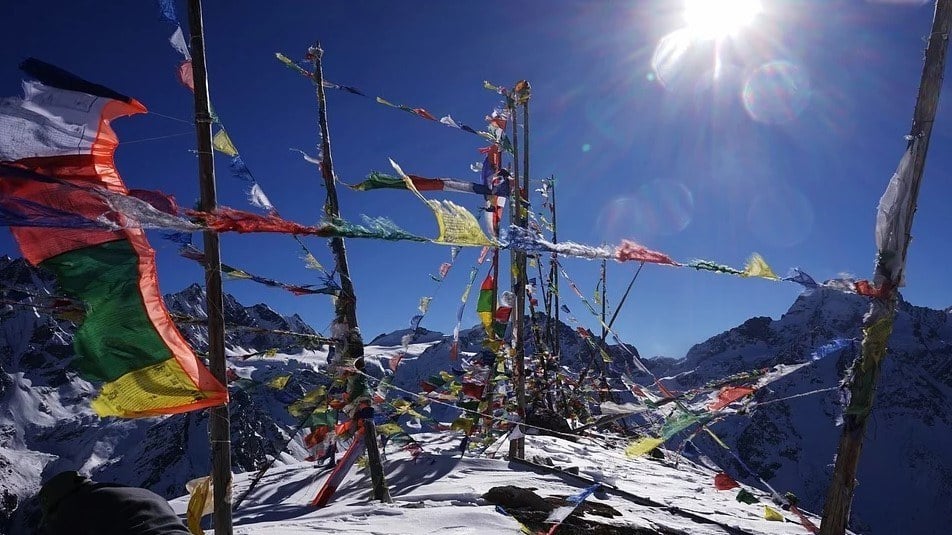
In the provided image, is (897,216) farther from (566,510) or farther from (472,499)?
(472,499)

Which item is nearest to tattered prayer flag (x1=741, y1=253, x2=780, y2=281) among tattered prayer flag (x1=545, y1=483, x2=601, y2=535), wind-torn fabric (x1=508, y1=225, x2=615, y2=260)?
wind-torn fabric (x1=508, y1=225, x2=615, y2=260)

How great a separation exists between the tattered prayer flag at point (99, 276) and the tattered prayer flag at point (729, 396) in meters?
3.49

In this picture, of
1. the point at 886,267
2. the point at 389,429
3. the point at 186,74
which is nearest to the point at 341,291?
the point at 389,429

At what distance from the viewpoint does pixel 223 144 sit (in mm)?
5176

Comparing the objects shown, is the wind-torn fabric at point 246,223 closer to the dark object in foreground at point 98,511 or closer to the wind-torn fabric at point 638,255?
the dark object in foreground at point 98,511

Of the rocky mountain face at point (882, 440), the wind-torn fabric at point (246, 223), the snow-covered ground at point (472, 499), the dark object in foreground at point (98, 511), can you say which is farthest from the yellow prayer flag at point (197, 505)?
the rocky mountain face at point (882, 440)

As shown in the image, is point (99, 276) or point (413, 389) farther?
point (413, 389)

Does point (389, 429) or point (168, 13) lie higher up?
point (168, 13)

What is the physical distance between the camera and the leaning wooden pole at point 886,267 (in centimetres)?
344

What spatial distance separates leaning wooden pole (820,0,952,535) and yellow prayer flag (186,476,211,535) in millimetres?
4594

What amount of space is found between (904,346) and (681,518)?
246242 mm

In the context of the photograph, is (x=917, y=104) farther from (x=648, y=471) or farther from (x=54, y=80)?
(x=648, y=471)

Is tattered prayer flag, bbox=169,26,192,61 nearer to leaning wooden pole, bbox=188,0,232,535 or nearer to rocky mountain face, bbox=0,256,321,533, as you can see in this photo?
leaning wooden pole, bbox=188,0,232,535

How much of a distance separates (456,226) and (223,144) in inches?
124
